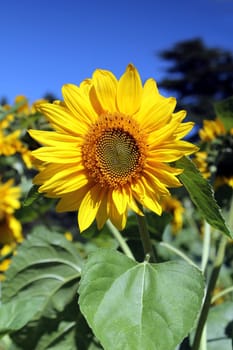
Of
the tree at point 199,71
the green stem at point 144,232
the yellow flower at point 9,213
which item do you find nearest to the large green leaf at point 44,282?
the green stem at point 144,232

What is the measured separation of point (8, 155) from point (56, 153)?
96cm

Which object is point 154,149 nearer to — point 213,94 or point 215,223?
point 215,223

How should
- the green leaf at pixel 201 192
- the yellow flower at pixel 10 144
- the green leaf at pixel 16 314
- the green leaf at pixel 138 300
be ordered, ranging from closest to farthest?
the green leaf at pixel 138 300, the green leaf at pixel 201 192, the green leaf at pixel 16 314, the yellow flower at pixel 10 144

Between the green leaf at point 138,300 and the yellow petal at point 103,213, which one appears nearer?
the green leaf at point 138,300

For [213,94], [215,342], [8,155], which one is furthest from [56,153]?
[213,94]

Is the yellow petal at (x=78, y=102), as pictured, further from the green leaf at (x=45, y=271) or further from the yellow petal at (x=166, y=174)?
the green leaf at (x=45, y=271)

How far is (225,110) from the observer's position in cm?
143

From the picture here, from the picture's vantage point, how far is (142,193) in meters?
1.11

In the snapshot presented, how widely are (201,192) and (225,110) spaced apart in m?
0.41

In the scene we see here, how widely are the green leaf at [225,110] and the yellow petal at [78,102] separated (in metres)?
0.38

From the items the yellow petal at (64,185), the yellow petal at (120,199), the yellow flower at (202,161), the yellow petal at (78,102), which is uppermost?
the yellow petal at (78,102)

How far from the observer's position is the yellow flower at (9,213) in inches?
89.7

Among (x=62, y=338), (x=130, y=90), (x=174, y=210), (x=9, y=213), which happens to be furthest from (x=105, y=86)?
(x=174, y=210)

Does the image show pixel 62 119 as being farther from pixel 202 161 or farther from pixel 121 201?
pixel 202 161
